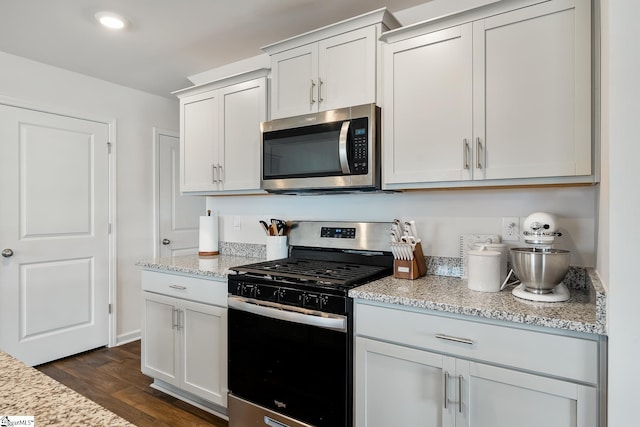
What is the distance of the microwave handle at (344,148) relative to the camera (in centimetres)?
192

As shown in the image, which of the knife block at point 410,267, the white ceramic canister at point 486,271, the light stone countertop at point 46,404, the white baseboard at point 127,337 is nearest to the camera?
the light stone countertop at point 46,404

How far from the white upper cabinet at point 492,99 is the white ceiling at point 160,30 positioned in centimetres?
51

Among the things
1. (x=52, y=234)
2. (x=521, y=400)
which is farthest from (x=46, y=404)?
(x=52, y=234)

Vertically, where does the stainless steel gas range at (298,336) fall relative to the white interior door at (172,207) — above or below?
below

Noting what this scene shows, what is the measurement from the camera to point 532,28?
154 cm

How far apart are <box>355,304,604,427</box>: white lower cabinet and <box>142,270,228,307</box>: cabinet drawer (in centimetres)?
88

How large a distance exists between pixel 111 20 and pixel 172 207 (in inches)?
79.0

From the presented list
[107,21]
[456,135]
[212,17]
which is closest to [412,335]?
[456,135]

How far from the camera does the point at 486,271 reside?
1623 mm

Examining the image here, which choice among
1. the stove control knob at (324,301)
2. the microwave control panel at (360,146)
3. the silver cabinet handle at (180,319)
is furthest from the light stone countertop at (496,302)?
the silver cabinet handle at (180,319)

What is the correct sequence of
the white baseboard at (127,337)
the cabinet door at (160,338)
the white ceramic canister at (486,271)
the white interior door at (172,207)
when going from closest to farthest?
1. the white ceramic canister at (486,271)
2. the cabinet door at (160,338)
3. the white baseboard at (127,337)
4. the white interior door at (172,207)

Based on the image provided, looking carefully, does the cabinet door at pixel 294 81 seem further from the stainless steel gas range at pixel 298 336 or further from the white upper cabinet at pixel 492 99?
the stainless steel gas range at pixel 298 336

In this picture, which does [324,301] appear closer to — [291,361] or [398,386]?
[291,361]

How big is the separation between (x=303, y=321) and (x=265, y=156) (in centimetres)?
103
